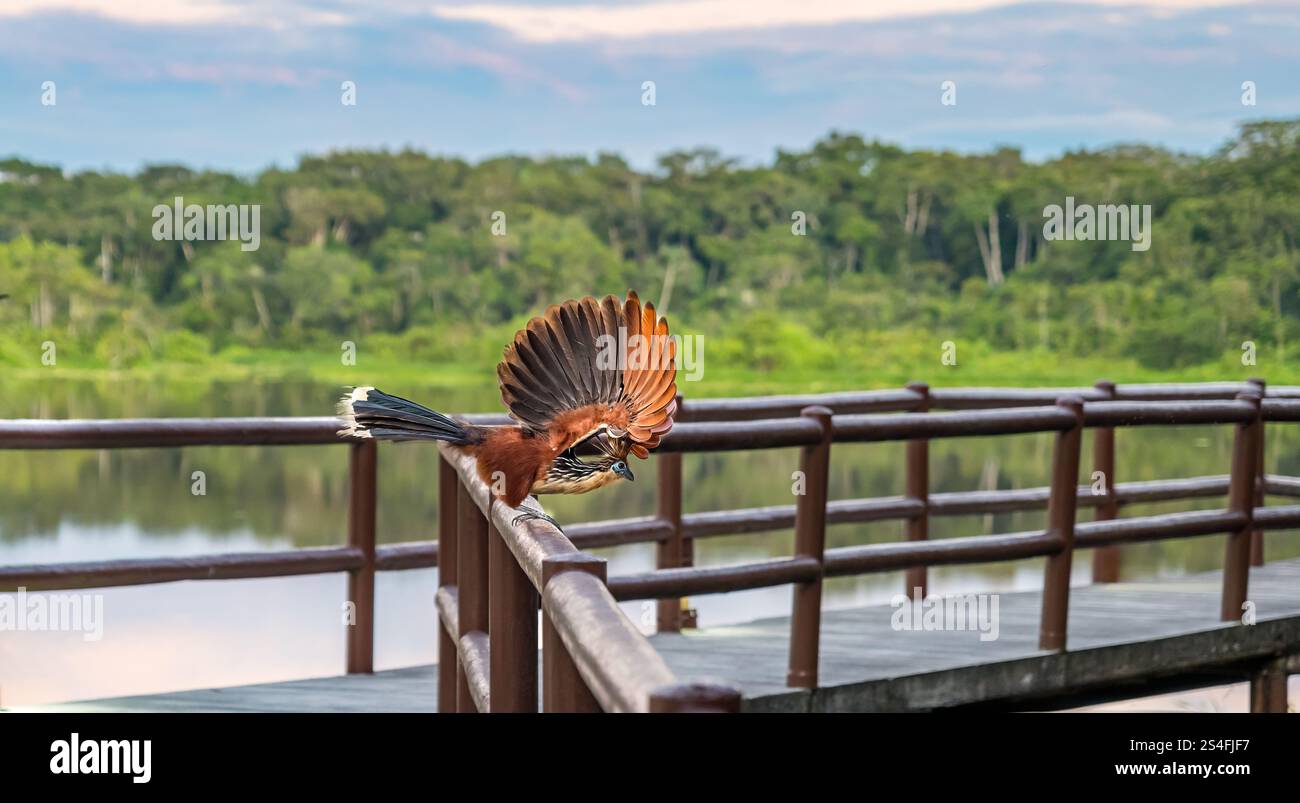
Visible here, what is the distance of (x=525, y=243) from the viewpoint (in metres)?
23.7

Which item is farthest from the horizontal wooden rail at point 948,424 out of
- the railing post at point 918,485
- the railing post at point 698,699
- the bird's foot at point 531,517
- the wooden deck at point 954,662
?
the railing post at point 698,699

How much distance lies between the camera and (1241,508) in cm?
464

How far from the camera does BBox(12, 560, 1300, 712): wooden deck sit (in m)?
3.71

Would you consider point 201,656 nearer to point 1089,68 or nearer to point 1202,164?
point 1202,164

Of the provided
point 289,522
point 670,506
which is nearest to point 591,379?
point 670,506

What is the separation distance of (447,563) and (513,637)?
1.16 meters

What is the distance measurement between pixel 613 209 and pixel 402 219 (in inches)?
140

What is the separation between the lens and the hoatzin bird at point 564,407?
2223mm

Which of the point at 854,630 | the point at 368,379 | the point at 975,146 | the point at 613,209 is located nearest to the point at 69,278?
the point at 368,379

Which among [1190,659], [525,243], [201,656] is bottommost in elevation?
[201,656]

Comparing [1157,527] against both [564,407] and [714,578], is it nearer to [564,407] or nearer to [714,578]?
[714,578]

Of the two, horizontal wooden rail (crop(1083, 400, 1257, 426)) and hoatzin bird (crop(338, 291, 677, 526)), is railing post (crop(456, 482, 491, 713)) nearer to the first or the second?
hoatzin bird (crop(338, 291, 677, 526))

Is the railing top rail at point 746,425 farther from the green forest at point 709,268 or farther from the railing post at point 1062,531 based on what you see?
the green forest at point 709,268

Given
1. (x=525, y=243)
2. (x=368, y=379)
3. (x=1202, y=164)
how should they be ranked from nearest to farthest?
(x=368, y=379) → (x=525, y=243) → (x=1202, y=164)
